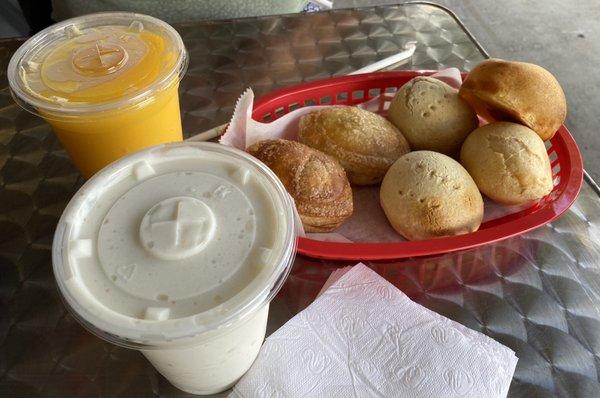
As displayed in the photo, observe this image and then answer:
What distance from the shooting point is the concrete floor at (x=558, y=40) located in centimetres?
215

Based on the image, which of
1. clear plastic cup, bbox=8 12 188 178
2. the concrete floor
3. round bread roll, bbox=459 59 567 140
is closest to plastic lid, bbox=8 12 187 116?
clear plastic cup, bbox=8 12 188 178

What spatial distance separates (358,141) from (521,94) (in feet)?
1.00

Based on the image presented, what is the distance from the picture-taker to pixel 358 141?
3.08 feet

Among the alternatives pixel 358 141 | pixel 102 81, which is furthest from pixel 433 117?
pixel 102 81

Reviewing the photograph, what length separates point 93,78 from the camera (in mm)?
763

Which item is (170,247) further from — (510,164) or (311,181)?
(510,164)

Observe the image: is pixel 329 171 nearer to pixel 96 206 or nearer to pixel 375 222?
pixel 375 222

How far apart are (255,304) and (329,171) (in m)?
0.42

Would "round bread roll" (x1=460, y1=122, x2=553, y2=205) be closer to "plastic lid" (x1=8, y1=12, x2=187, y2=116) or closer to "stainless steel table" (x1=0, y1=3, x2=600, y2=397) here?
"stainless steel table" (x1=0, y1=3, x2=600, y2=397)

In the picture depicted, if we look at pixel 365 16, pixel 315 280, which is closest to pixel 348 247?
pixel 315 280

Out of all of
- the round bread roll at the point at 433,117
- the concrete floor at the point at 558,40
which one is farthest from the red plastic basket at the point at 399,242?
the concrete floor at the point at 558,40

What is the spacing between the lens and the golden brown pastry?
84cm

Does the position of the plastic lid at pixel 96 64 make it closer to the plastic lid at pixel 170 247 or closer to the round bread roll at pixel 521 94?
the plastic lid at pixel 170 247

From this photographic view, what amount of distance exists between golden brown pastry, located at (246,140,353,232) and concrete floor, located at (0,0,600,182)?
1.48 meters
